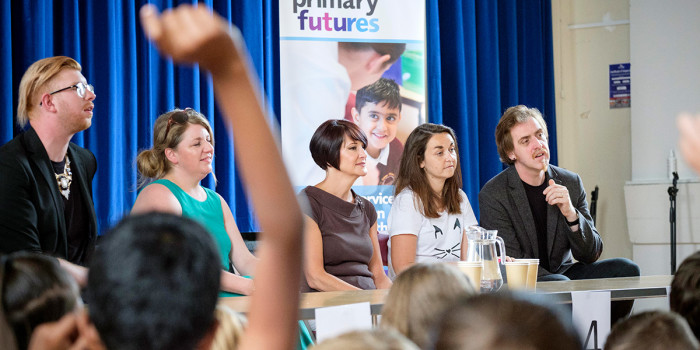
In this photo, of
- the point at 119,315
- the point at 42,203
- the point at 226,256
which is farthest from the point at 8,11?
the point at 119,315

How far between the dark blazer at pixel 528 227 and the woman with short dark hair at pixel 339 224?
0.53m

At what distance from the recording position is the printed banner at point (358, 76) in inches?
170

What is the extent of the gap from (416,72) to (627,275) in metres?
1.97

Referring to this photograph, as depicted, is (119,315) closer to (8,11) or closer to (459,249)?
(459,249)

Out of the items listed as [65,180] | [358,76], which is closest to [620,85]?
[358,76]

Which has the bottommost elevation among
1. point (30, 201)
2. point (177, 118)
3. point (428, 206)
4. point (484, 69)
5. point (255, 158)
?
point (428, 206)

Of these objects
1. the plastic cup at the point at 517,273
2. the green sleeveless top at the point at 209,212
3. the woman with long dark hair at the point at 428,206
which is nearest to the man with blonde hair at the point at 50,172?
the green sleeveless top at the point at 209,212

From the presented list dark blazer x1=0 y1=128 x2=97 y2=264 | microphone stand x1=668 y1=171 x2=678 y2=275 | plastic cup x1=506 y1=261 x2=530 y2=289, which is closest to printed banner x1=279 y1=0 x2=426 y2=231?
microphone stand x1=668 y1=171 x2=678 y2=275

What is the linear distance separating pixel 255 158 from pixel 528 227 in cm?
276

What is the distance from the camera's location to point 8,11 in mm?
3445

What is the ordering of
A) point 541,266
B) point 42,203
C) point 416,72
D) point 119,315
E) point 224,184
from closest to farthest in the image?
point 119,315 < point 42,203 < point 541,266 < point 224,184 < point 416,72

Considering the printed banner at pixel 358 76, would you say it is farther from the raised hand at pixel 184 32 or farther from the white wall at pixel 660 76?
the raised hand at pixel 184 32

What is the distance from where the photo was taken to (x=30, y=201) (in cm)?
254

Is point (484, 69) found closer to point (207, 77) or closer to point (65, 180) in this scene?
point (207, 77)
